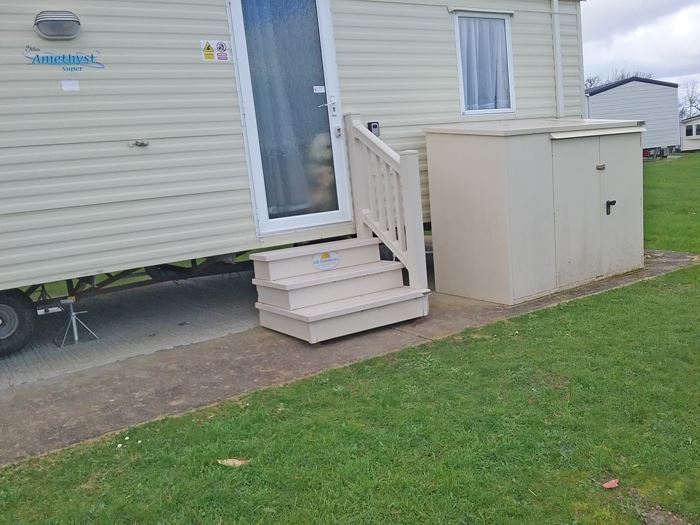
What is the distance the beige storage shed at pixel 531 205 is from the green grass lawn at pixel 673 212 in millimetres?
1881

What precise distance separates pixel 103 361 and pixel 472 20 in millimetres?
5087

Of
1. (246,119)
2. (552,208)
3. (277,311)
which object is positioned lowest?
(277,311)

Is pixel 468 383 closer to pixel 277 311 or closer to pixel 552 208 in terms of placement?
pixel 277 311

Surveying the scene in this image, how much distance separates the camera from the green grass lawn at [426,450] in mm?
2545

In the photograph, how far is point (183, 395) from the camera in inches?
154

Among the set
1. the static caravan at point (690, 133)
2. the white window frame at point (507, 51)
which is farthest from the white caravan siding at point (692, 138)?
the white window frame at point (507, 51)

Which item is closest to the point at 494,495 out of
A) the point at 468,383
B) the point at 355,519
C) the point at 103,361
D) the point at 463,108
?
the point at 355,519

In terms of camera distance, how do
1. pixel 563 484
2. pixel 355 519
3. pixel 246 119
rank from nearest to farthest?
1. pixel 355 519
2. pixel 563 484
3. pixel 246 119

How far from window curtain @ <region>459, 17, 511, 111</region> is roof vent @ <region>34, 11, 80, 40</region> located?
394 centimetres

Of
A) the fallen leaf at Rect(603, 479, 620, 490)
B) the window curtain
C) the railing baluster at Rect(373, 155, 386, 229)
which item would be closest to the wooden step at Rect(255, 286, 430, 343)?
the railing baluster at Rect(373, 155, 386, 229)

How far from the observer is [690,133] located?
40.3 metres

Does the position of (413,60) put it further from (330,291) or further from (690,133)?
(690,133)

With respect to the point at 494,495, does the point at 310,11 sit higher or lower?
higher

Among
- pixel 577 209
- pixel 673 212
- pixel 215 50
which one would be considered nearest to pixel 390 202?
pixel 577 209
